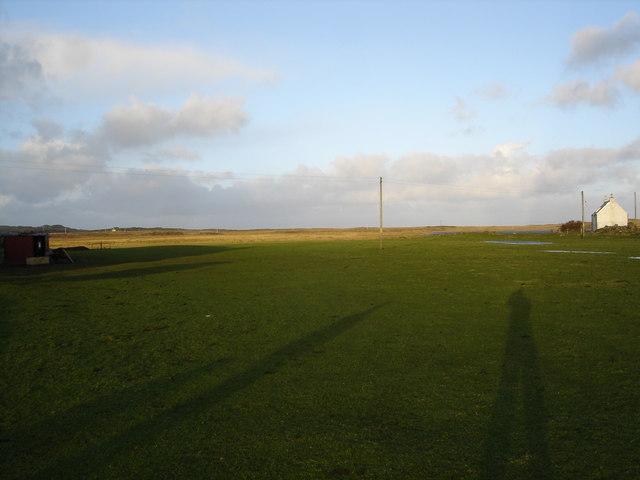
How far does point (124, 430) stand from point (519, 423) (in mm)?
4933

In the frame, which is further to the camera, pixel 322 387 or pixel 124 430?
pixel 322 387

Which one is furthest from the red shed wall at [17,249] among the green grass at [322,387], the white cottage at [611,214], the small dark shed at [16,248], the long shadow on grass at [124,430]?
the white cottage at [611,214]

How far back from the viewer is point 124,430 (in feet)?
20.2

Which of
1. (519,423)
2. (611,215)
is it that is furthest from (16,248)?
(611,215)

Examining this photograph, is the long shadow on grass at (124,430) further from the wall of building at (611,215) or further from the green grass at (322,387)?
the wall of building at (611,215)

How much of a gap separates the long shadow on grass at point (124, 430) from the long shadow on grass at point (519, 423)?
375 cm

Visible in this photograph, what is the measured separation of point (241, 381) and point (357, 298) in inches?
376

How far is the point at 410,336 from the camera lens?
37.0ft

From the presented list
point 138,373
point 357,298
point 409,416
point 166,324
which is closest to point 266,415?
point 409,416

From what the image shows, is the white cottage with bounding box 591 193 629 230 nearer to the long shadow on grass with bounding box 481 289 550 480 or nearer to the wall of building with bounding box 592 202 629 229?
the wall of building with bounding box 592 202 629 229

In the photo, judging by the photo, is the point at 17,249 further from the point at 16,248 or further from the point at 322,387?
the point at 322,387

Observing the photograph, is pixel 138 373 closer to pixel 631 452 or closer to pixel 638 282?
pixel 631 452

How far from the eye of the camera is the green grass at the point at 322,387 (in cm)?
523

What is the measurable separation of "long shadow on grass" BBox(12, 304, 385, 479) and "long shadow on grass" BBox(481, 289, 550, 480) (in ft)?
12.3
